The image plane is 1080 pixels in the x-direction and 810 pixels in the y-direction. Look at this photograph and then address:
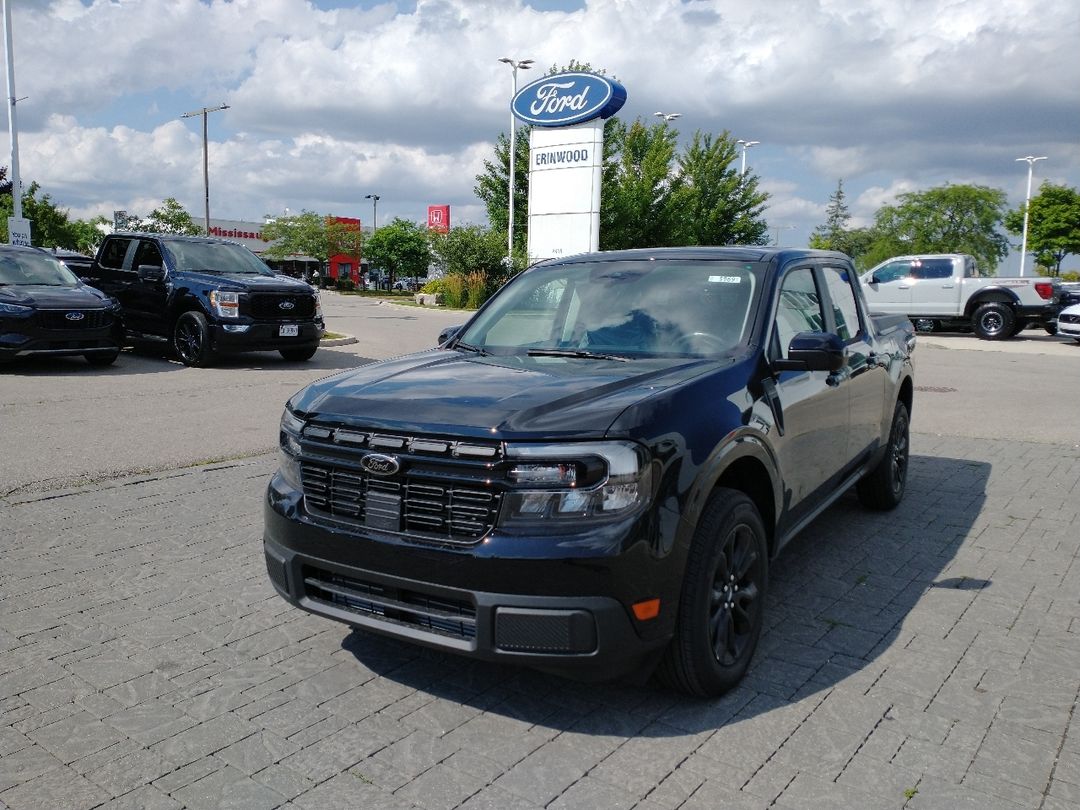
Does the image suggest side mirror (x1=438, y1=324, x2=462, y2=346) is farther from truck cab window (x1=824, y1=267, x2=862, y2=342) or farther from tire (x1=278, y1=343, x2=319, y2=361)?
tire (x1=278, y1=343, x2=319, y2=361)

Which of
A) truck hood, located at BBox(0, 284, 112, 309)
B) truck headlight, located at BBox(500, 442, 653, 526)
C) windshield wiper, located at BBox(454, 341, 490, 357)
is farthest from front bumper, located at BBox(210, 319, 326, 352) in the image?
truck headlight, located at BBox(500, 442, 653, 526)

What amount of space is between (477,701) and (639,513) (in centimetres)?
107

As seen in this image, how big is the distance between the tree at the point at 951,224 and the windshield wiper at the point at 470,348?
87.8 meters

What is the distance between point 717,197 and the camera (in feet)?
168

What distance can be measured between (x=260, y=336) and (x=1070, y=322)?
1921 cm

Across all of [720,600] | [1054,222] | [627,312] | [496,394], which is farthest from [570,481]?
[1054,222]

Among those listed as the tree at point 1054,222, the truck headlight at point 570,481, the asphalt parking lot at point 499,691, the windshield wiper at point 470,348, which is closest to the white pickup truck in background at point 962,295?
the asphalt parking lot at point 499,691

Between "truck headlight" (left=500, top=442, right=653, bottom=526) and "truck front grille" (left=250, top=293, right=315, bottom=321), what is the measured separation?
37.4 ft

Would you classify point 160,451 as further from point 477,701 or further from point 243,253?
point 243,253

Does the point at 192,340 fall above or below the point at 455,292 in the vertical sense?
below

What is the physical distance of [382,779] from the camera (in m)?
2.94

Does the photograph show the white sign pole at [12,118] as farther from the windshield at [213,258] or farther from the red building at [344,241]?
the red building at [344,241]

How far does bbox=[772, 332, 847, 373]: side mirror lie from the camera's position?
12.9 feet

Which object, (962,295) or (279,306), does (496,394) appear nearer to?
(279,306)
